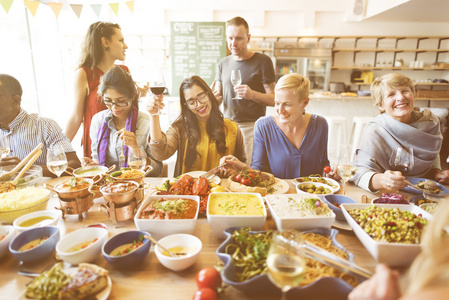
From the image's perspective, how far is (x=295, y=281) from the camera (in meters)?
0.84

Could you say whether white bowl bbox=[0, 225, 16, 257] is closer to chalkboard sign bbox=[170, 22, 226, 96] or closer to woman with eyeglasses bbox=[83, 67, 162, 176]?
woman with eyeglasses bbox=[83, 67, 162, 176]

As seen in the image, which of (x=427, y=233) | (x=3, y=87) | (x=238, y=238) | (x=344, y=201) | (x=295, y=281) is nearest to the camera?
(x=427, y=233)

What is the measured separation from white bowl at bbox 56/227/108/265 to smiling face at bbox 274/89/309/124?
1612 millimetres

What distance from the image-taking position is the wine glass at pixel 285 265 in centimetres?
83

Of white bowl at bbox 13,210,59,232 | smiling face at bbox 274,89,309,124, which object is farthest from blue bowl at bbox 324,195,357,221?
white bowl at bbox 13,210,59,232

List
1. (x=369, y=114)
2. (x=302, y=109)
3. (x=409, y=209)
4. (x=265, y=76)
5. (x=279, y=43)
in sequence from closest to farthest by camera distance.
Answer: (x=409, y=209), (x=302, y=109), (x=265, y=76), (x=369, y=114), (x=279, y=43)

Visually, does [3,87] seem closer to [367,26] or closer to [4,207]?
[4,207]

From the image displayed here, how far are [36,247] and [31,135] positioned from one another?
164 cm

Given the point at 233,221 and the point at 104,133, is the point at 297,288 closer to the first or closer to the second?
the point at 233,221

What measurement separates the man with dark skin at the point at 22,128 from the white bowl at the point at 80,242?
1.25 metres

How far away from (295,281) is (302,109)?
177cm

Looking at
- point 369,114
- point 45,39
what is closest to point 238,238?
point 369,114

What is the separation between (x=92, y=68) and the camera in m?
2.84

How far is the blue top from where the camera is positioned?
2.36 metres
